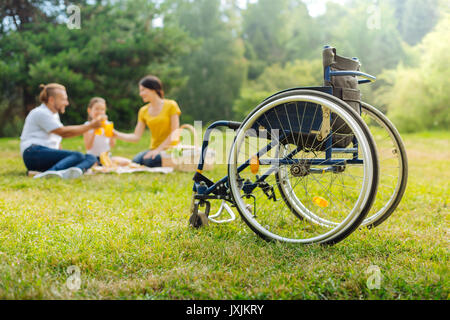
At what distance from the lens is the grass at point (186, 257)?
1.70m

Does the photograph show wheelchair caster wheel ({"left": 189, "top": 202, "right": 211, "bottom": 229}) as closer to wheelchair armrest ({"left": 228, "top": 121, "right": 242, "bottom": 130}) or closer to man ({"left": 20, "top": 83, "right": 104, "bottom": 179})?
wheelchair armrest ({"left": 228, "top": 121, "right": 242, "bottom": 130})

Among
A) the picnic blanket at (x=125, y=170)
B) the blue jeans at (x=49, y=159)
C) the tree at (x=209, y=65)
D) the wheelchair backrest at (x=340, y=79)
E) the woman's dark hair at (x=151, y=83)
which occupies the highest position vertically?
the tree at (x=209, y=65)

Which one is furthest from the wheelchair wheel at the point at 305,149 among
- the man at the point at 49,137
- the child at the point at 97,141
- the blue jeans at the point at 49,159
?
the child at the point at 97,141

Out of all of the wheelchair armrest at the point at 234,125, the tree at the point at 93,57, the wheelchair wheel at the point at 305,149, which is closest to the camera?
the wheelchair wheel at the point at 305,149

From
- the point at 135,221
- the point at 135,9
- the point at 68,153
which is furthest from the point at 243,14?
the point at 135,221

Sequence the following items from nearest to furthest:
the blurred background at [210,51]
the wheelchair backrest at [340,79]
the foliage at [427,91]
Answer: the wheelchair backrest at [340,79] < the blurred background at [210,51] < the foliage at [427,91]

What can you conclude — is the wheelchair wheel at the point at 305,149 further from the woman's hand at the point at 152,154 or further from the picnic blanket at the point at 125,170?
the woman's hand at the point at 152,154

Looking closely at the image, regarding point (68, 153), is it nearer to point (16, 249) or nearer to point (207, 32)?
point (16, 249)

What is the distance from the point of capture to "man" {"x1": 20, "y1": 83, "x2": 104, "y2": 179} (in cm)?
475

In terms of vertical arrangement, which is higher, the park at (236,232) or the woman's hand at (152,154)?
the woman's hand at (152,154)

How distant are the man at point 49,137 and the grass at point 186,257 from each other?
4.80 feet

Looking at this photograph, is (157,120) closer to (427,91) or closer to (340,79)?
(340,79)

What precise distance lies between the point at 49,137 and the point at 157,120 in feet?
4.84

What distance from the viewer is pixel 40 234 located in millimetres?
2465
